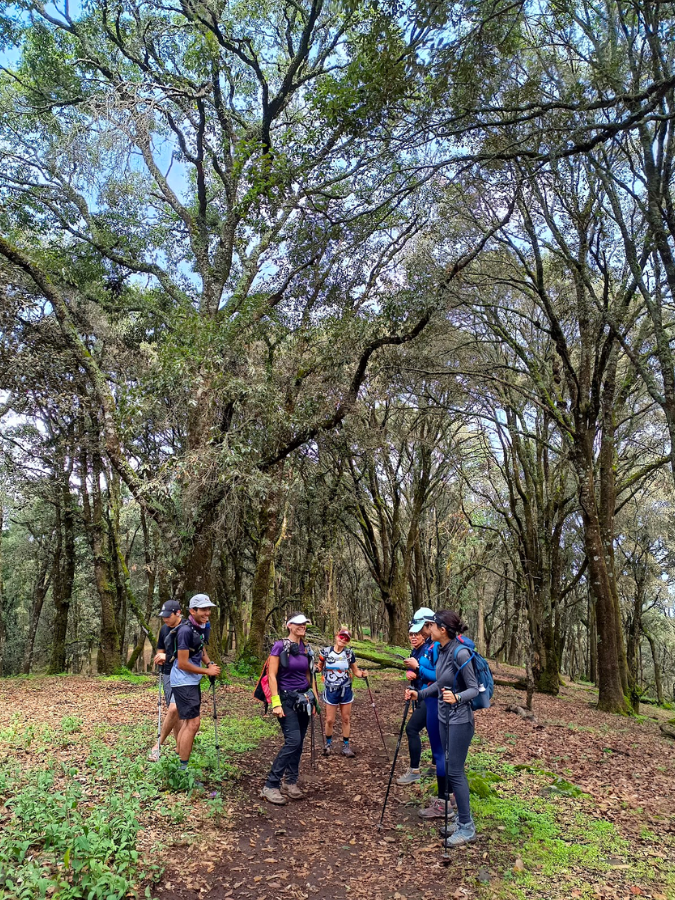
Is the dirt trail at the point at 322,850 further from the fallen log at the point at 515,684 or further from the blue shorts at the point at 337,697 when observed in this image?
the fallen log at the point at 515,684

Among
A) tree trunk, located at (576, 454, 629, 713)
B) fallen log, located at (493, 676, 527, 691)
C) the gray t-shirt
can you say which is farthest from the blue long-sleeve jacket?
fallen log, located at (493, 676, 527, 691)

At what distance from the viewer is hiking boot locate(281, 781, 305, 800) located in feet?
20.1

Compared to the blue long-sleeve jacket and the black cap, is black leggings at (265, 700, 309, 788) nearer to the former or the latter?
the blue long-sleeve jacket

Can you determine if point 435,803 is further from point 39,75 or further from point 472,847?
point 39,75

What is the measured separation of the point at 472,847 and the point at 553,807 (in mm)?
1371

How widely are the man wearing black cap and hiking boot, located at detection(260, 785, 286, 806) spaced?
1210mm

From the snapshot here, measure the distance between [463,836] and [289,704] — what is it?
213 centimetres

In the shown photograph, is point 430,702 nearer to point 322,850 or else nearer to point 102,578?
point 322,850

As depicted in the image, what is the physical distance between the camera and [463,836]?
16.3ft

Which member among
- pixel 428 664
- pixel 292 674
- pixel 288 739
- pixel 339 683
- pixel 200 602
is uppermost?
pixel 200 602

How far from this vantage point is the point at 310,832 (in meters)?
5.44

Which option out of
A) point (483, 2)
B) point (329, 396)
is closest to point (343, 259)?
point (329, 396)

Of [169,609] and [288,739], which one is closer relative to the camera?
[288,739]

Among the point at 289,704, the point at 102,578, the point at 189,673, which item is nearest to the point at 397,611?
the point at 102,578
